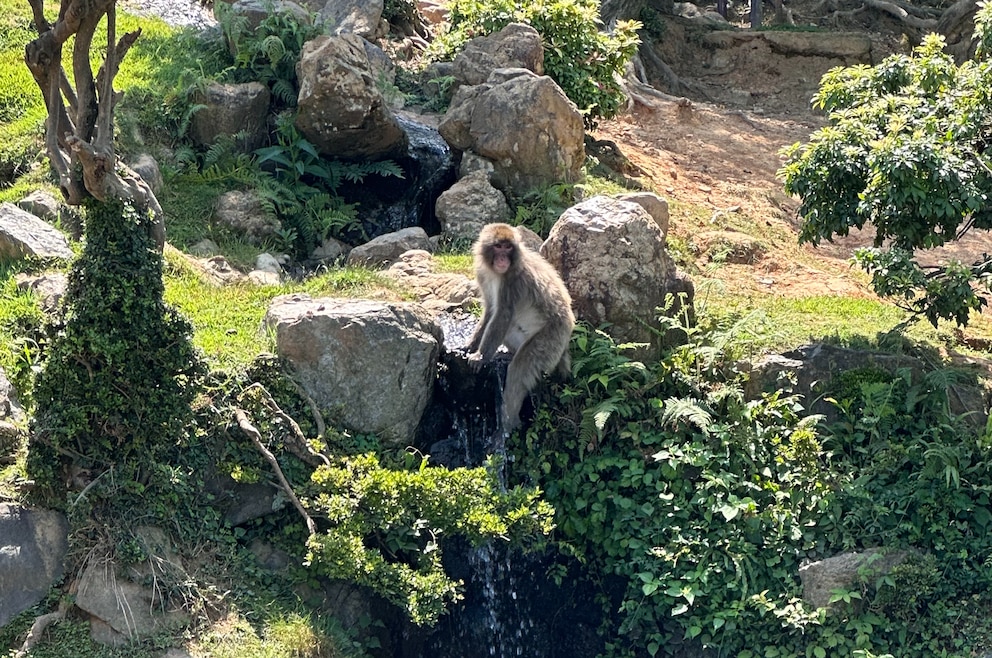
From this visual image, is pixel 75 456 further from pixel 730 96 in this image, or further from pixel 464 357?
pixel 730 96

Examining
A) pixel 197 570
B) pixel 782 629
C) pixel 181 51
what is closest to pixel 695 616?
pixel 782 629

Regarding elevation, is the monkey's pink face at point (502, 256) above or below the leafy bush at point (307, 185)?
above

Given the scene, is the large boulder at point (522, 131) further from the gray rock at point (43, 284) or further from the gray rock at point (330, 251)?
the gray rock at point (43, 284)

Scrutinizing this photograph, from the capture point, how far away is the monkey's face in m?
10.5

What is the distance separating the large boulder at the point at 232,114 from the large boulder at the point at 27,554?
25.9ft

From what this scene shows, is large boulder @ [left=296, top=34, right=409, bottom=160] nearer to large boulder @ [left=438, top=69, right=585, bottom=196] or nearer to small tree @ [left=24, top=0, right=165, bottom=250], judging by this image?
large boulder @ [left=438, top=69, right=585, bottom=196]

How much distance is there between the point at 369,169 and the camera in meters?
15.7

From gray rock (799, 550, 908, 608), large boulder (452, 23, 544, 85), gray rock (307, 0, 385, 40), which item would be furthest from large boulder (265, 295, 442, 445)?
gray rock (307, 0, 385, 40)

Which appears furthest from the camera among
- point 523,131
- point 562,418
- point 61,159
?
point 523,131

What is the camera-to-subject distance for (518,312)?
10656 millimetres

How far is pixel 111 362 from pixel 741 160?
43.8 feet

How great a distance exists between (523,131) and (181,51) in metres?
5.79

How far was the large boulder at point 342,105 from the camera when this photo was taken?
598 inches

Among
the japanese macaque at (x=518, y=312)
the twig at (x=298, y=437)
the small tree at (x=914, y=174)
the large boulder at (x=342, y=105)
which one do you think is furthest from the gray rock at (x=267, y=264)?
the small tree at (x=914, y=174)
